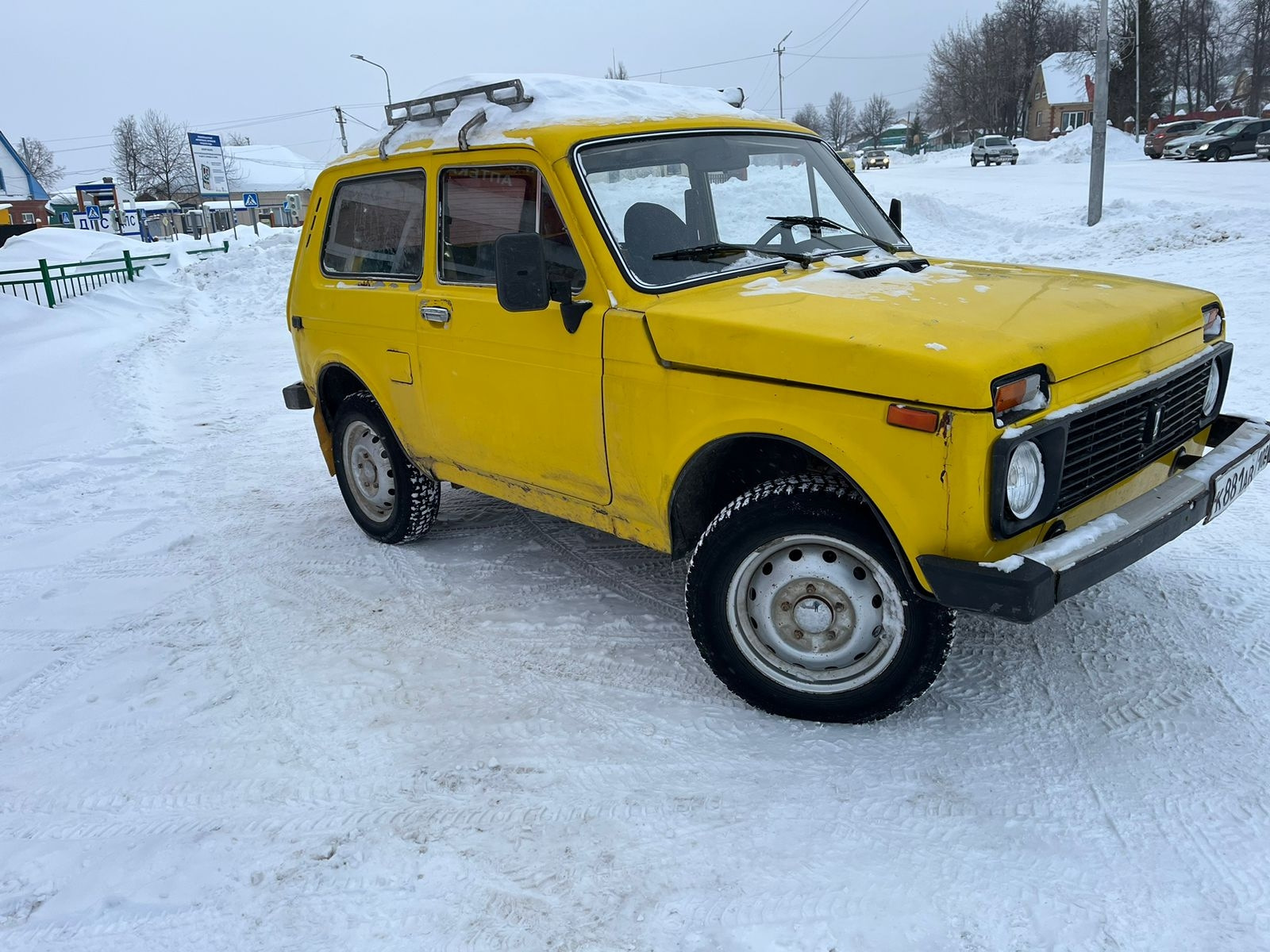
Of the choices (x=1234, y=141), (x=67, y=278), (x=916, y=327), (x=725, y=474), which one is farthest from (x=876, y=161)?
(x=916, y=327)

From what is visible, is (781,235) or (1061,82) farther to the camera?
(1061,82)

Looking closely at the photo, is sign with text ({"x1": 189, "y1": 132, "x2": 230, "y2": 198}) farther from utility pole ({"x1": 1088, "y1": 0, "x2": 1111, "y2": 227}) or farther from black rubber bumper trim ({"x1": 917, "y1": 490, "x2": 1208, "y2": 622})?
black rubber bumper trim ({"x1": 917, "y1": 490, "x2": 1208, "y2": 622})

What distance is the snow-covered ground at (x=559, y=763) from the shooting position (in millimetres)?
2508

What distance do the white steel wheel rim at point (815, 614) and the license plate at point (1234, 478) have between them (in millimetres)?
1201

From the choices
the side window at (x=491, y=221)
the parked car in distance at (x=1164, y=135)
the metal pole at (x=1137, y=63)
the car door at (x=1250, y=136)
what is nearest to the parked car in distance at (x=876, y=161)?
the parked car in distance at (x=1164, y=135)

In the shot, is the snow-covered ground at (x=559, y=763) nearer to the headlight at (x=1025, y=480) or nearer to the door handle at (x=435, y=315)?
the headlight at (x=1025, y=480)

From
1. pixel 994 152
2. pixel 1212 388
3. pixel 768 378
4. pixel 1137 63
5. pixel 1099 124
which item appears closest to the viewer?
pixel 768 378

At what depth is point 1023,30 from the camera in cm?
6662

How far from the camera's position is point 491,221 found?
13.3 ft

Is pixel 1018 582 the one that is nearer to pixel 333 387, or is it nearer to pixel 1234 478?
pixel 1234 478

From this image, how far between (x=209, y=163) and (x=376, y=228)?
42.4 m

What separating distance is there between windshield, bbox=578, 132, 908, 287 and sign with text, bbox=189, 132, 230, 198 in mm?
40147

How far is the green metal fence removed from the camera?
16.6m

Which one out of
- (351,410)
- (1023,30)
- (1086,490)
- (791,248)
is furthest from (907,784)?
(1023,30)
